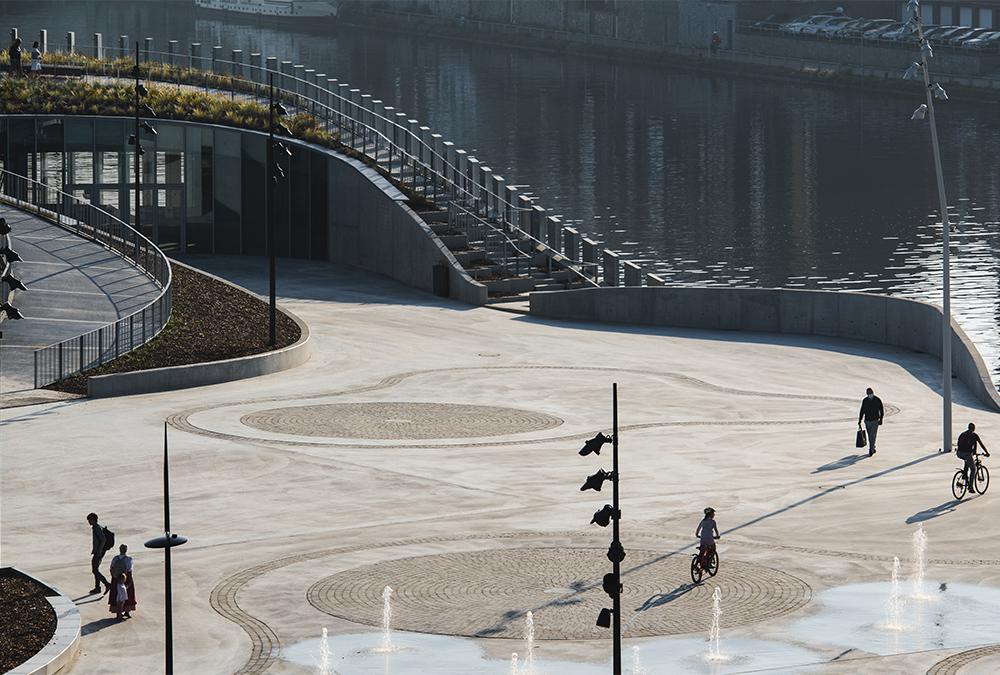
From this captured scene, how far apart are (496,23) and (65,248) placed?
375 feet

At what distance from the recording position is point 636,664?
24.5m

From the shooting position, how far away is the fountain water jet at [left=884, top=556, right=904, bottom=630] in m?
26.0

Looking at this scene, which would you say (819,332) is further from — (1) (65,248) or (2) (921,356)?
(1) (65,248)

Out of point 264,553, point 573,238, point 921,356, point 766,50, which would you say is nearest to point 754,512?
point 264,553

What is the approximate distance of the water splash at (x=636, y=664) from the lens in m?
24.2

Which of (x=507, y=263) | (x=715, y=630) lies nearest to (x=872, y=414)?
(x=715, y=630)

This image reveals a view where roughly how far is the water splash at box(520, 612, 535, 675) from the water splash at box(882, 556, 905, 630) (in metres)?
4.73

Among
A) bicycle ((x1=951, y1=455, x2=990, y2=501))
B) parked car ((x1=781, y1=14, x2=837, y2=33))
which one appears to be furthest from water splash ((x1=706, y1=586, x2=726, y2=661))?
parked car ((x1=781, y1=14, x2=837, y2=33))

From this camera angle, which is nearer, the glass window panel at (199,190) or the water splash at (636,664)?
the water splash at (636,664)

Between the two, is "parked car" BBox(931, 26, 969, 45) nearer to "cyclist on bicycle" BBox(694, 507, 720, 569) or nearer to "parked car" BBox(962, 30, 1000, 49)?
"parked car" BBox(962, 30, 1000, 49)

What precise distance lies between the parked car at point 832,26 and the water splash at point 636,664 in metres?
113

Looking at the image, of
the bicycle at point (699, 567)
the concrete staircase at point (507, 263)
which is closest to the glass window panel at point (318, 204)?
the concrete staircase at point (507, 263)

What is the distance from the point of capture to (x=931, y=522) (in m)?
31.7

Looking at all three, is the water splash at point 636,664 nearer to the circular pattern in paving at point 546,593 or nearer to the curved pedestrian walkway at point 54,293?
the circular pattern in paving at point 546,593
